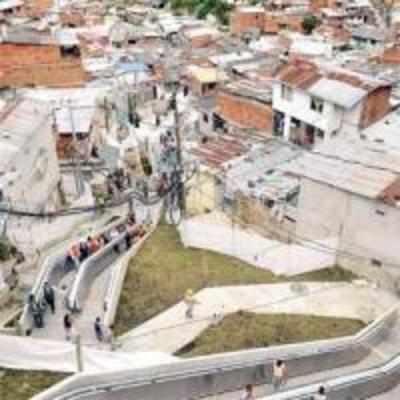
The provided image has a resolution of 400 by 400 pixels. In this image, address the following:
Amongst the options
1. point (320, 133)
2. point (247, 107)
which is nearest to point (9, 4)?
point (247, 107)

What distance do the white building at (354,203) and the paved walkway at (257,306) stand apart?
4.83 ft

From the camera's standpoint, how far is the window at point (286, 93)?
3300cm

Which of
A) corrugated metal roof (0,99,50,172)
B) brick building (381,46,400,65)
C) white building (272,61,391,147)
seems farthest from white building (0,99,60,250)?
brick building (381,46,400,65)

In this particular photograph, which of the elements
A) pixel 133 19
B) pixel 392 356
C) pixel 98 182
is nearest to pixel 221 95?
pixel 98 182

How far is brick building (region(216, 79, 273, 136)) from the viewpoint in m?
34.8

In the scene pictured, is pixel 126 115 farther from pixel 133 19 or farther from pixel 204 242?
pixel 133 19

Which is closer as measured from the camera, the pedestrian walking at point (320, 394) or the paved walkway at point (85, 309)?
the pedestrian walking at point (320, 394)

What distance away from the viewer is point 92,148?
33.5 metres

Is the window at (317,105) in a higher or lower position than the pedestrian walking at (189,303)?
higher

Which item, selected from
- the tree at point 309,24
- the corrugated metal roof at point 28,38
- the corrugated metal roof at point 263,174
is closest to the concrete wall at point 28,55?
the corrugated metal roof at point 28,38

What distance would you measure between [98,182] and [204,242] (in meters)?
9.98

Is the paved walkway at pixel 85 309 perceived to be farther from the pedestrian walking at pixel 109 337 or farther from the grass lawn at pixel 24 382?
the grass lawn at pixel 24 382

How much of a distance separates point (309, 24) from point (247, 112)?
3818 cm

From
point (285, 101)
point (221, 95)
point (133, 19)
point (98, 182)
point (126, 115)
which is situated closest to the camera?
point (98, 182)
